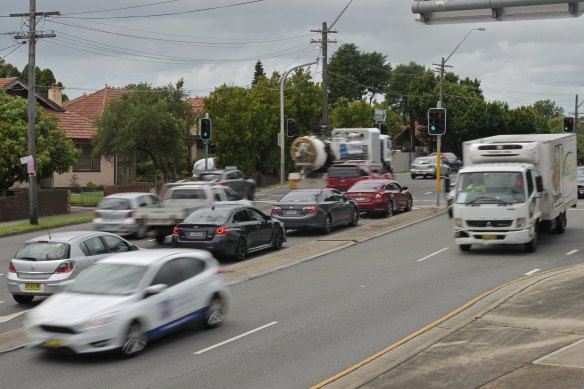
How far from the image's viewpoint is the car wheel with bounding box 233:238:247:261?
23.2m

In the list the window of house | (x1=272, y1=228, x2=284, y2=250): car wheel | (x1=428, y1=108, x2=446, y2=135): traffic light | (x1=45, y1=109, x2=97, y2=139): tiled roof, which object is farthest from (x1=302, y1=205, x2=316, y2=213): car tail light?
the window of house

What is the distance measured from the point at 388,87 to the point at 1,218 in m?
99.8

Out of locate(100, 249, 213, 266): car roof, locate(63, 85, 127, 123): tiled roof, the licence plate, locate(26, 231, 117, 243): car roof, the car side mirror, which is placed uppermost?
locate(63, 85, 127, 123): tiled roof

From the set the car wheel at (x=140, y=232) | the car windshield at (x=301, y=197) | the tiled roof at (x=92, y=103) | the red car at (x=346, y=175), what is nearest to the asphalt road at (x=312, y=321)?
the car windshield at (x=301, y=197)

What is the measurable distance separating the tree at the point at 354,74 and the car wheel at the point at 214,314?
110m

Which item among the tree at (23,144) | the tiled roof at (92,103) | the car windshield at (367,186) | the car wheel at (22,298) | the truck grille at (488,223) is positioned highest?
the tiled roof at (92,103)

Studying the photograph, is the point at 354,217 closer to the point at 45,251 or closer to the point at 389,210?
the point at 389,210

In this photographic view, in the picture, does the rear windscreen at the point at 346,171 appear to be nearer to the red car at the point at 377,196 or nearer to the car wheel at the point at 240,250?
the red car at the point at 377,196

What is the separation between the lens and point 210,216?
23.3 meters

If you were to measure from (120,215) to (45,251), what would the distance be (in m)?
10.1

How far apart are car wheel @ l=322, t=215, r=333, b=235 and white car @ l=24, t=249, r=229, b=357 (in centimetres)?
1387

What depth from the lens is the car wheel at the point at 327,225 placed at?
28719mm

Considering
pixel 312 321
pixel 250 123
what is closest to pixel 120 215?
pixel 312 321

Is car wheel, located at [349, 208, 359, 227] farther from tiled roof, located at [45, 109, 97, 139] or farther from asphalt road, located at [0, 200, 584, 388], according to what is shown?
tiled roof, located at [45, 109, 97, 139]
